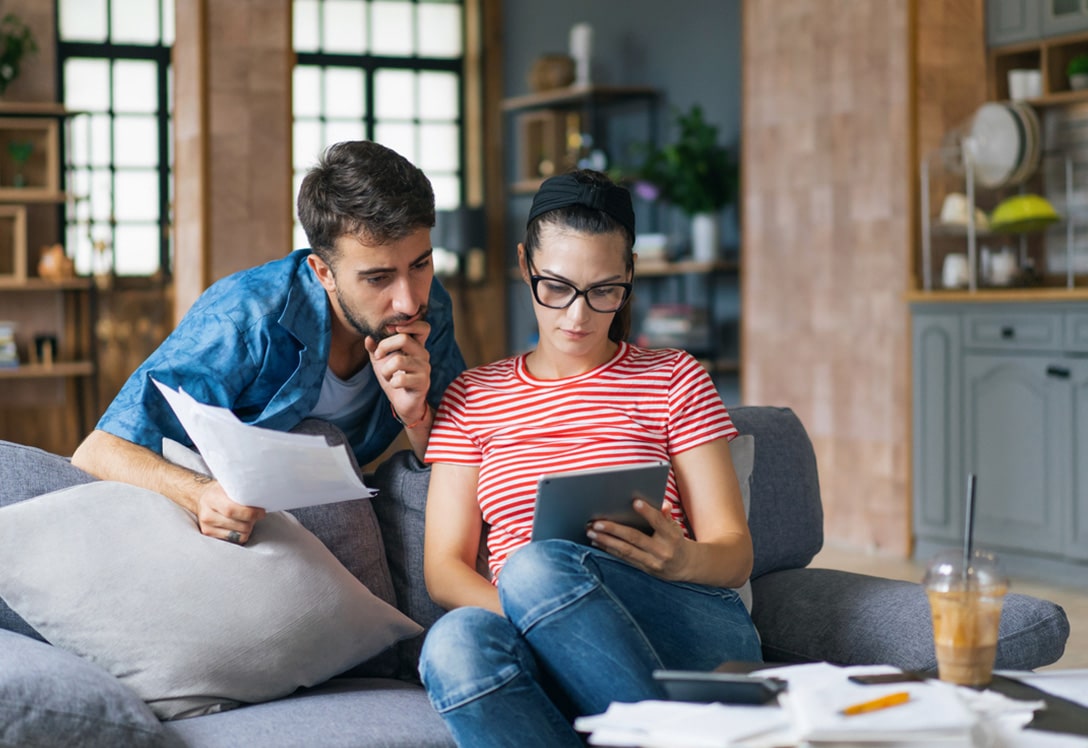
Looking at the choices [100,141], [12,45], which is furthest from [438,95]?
[12,45]

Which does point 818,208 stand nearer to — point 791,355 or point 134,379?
point 791,355

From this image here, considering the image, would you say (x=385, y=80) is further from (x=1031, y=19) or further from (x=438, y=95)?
(x=1031, y=19)

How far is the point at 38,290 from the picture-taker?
294 inches

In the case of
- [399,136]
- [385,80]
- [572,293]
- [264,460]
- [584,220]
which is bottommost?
[264,460]

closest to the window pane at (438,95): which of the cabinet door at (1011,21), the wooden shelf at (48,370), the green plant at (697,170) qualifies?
the green plant at (697,170)

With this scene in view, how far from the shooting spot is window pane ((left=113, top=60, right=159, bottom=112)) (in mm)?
7734

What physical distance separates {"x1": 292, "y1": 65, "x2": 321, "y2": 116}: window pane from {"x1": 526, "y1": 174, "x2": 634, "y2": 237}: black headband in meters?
6.42

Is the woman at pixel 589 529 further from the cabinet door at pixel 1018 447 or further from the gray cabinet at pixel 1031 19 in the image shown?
the gray cabinet at pixel 1031 19

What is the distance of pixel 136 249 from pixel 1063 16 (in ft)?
17.6

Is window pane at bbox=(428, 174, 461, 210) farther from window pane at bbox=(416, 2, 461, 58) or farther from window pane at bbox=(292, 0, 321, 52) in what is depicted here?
window pane at bbox=(292, 0, 321, 52)

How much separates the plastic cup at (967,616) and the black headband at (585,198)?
0.80 metres

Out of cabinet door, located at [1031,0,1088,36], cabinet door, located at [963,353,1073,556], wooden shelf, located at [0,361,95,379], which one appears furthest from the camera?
wooden shelf, located at [0,361,95,379]

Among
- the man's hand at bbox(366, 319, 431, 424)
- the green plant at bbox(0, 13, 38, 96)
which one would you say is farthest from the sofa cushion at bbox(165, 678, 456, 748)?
the green plant at bbox(0, 13, 38, 96)

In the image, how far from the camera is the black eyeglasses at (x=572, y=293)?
6.45ft
